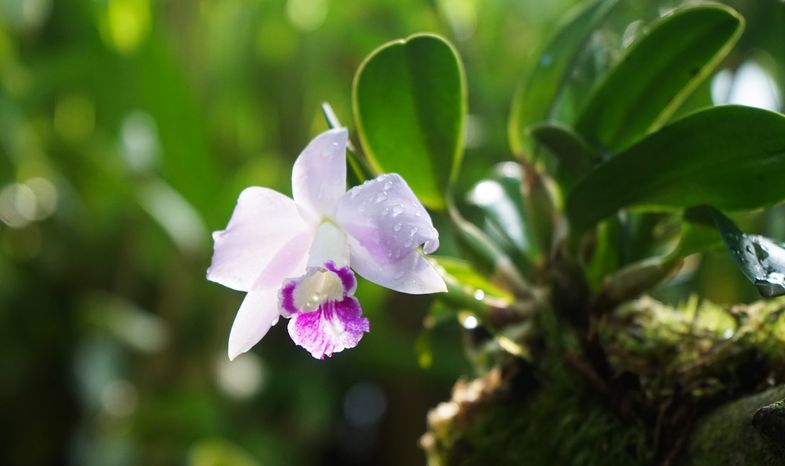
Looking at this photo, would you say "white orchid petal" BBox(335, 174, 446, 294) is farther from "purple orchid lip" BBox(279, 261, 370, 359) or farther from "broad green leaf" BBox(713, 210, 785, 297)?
"broad green leaf" BBox(713, 210, 785, 297)

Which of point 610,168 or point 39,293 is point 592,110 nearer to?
point 610,168

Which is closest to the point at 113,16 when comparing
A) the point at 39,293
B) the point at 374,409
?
the point at 39,293

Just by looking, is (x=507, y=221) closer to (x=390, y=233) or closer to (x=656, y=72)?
(x=656, y=72)

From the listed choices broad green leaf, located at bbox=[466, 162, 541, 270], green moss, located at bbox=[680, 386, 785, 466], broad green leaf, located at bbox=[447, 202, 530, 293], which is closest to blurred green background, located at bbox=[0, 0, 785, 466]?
broad green leaf, located at bbox=[466, 162, 541, 270]

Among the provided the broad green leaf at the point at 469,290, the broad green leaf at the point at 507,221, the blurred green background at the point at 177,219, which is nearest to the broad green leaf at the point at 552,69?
the broad green leaf at the point at 507,221

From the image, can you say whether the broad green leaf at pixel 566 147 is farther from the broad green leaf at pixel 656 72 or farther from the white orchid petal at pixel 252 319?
the white orchid petal at pixel 252 319
